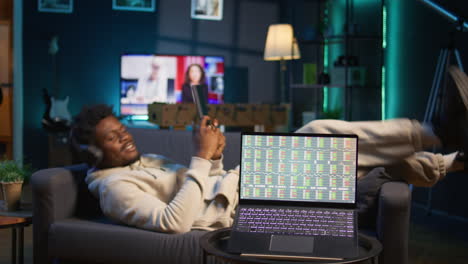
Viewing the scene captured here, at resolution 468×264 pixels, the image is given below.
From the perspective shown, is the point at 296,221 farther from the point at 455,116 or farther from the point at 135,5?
the point at 135,5

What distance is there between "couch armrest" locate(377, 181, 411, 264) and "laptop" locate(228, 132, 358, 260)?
0.43m

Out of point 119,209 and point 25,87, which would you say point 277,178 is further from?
point 25,87

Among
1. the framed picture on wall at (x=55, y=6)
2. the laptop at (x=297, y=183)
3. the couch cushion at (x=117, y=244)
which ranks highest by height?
the framed picture on wall at (x=55, y=6)

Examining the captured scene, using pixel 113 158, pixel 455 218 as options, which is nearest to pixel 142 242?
pixel 113 158

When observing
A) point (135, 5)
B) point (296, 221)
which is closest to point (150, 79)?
point (135, 5)

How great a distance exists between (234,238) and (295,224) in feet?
0.71

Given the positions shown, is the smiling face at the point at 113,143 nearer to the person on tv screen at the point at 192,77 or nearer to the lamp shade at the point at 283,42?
the lamp shade at the point at 283,42

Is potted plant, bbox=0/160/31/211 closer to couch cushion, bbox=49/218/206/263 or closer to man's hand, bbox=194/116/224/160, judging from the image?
couch cushion, bbox=49/218/206/263

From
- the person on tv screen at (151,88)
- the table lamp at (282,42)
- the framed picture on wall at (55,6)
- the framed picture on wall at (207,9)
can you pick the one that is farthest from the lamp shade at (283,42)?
the framed picture on wall at (55,6)

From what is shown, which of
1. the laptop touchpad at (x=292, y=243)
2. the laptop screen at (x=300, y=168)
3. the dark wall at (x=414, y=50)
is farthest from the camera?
the dark wall at (x=414, y=50)

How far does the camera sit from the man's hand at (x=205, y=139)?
2414 millimetres

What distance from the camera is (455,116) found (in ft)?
8.26

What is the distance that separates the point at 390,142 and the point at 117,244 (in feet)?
3.92

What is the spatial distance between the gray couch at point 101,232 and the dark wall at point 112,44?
4410 millimetres
